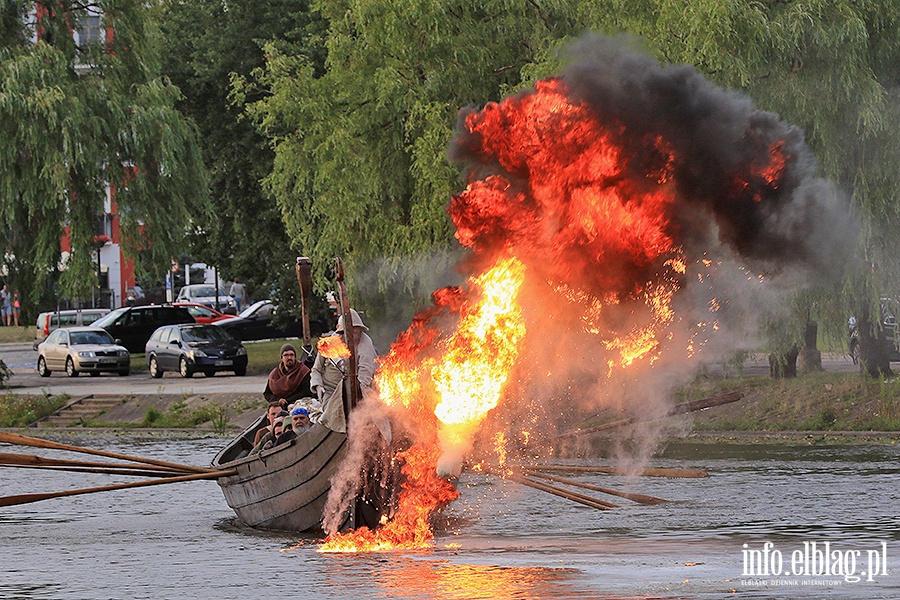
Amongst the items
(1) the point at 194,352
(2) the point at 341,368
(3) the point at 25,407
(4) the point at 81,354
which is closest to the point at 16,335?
(4) the point at 81,354

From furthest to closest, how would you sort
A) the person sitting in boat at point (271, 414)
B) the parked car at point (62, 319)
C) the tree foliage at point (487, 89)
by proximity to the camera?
the parked car at point (62, 319) < the tree foliage at point (487, 89) < the person sitting in boat at point (271, 414)

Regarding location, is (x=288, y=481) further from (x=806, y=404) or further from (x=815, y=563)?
(x=806, y=404)

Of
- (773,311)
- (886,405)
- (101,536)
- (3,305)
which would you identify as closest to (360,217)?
(773,311)

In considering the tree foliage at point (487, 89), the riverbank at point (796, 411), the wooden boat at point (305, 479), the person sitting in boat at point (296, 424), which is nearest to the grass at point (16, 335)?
the tree foliage at point (487, 89)

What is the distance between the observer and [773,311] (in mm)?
29672

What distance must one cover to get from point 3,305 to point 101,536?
6028cm

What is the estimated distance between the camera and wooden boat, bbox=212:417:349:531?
18.7 m

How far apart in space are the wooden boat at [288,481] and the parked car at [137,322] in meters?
36.6

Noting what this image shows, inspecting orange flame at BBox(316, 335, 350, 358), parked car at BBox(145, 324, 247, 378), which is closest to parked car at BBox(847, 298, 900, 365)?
orange flame at BBox(316, 335, 350, 358)

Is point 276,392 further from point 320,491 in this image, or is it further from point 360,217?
point 360,217

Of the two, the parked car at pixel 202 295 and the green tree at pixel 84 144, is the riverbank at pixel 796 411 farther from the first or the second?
the parked car at pixel 202 295

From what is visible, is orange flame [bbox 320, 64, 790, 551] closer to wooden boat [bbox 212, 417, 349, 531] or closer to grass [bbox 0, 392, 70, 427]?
wooden boat [bbox 212, 417, 349, 531]

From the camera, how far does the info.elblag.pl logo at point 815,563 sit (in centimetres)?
1505

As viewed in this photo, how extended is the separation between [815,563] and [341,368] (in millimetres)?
5820
